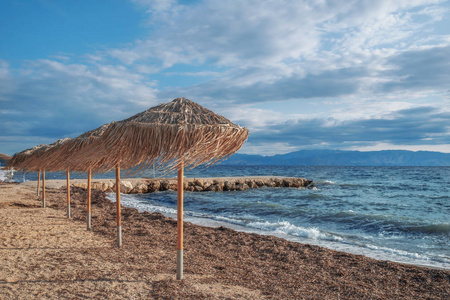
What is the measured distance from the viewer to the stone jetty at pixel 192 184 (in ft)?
75.6

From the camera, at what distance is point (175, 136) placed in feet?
12.3

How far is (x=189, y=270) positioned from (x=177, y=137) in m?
2.49

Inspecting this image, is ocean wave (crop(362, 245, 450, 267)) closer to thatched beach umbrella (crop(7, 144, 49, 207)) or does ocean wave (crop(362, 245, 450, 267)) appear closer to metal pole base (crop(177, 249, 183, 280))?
metal pole base (crop(177, 249, 183, 280))

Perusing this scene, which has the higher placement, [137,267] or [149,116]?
[149,116]

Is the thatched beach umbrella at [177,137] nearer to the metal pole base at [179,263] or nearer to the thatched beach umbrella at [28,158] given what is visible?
the metal pole base at [179,263]

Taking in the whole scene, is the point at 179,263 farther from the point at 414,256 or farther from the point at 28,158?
the point at 28,158

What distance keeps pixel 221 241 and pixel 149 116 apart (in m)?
4.43

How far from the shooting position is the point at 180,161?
3.91 meters

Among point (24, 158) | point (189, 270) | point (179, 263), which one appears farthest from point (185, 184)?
point (179, 263)

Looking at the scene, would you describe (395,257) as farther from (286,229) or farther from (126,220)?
(126,220)

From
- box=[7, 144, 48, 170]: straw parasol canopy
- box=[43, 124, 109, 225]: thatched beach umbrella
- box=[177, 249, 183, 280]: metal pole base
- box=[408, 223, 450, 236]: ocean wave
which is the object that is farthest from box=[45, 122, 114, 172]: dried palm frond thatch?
box=[408, 223, 450, 236]: ocean wave

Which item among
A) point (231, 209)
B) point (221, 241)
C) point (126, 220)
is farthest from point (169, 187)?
point (221, 241)

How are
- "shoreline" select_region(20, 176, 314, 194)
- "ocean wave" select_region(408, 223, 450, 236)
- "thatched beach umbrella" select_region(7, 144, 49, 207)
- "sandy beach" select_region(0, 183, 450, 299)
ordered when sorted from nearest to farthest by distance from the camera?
"sandy beach" select_region(0, 183, 450, 299)
"thatched beach umbrella" select_region(7, 144, 49, 207)
"ocean wave" select_region(408, 223, 450, 236)
"shoreline" select_region(20, 176, 314, 194)

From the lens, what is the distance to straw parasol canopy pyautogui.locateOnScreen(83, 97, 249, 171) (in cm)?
378
